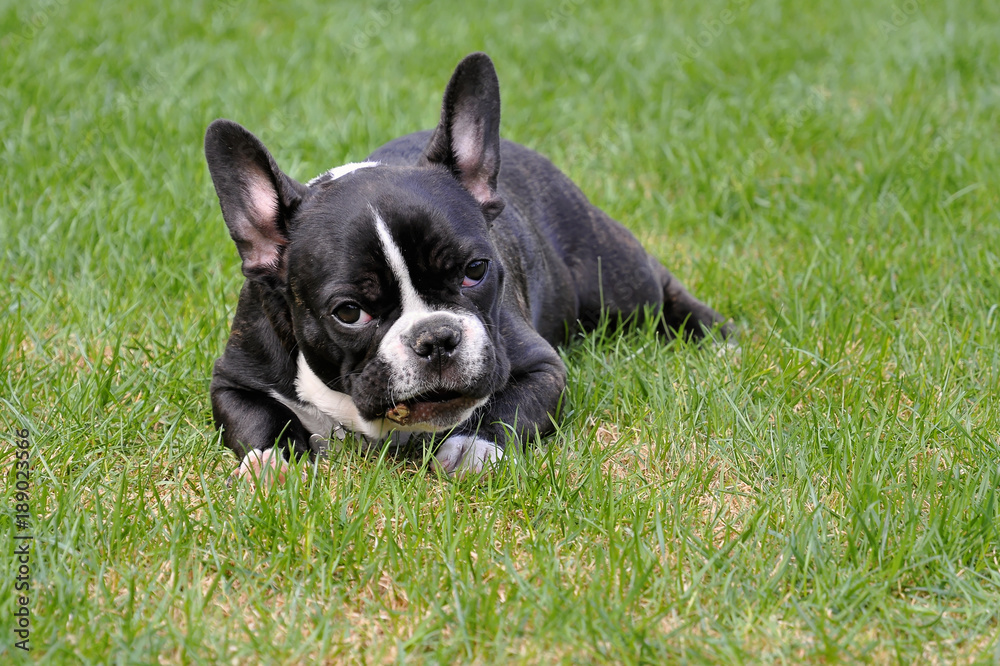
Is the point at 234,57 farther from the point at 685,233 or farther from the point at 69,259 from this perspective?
the point at 685,233

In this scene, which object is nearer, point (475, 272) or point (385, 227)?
point (385, 227)

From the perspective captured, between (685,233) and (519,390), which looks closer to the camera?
(519,390)

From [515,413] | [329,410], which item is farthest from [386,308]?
[515,413]

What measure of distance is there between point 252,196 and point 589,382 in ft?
5.24

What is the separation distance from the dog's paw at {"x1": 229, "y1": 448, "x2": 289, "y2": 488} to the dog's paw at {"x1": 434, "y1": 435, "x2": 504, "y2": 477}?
0.55 m

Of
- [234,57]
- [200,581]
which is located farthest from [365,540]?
[234,57]

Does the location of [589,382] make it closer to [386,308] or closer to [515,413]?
[515,413]

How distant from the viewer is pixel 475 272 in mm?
3725

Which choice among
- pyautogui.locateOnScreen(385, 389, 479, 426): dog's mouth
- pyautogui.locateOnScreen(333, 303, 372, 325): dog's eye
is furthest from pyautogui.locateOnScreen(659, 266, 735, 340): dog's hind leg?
pyautogui.locateOnScreen(333, 303, 372, 325): dog's eye

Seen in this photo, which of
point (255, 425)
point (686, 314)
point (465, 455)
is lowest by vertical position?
point (686, 314)

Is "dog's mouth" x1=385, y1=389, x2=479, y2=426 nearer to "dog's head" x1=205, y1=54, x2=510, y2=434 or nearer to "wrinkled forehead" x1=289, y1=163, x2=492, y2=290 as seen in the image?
"dog's head" x1=205, y1=54, x2=510, y2=434

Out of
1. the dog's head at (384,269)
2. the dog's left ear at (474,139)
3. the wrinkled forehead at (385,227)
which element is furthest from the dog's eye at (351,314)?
the dog's left ear at (474,139)

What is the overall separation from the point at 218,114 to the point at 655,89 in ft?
10.3

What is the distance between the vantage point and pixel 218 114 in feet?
22.9
